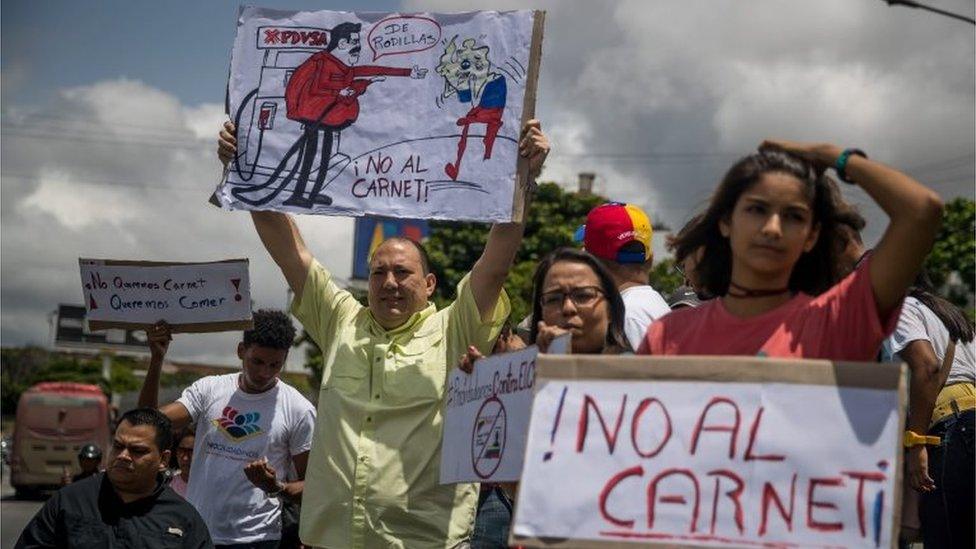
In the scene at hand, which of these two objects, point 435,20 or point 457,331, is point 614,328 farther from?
point 435,20

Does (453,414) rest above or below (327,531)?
above

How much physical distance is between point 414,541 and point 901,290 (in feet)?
7.99

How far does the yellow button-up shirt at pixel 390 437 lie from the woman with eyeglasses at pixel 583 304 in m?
0.84

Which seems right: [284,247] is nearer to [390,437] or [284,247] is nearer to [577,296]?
[390,437]

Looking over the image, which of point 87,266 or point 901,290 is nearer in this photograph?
point 901,290

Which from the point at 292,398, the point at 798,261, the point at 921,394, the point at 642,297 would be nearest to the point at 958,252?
the point at 292,398

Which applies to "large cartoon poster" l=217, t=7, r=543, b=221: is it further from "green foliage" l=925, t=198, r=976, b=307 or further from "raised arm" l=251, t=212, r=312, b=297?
"green foliage" l=925, t=198, r=976, b=307

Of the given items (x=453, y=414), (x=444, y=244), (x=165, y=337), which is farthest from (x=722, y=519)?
(x=444, y=244)

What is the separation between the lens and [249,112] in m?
6.16

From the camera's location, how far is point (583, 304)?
477 centimetres

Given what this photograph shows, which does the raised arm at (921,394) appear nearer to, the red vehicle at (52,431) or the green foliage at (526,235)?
the red vehicle at (52,431)

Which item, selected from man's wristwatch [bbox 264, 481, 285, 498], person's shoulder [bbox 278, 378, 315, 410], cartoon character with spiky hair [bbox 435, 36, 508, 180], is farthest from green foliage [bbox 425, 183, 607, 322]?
cartoon character with spiky hair [bbox 435, 36, 508, 180]

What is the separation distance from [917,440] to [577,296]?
1734mm

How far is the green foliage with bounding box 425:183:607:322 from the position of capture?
1681 inches
